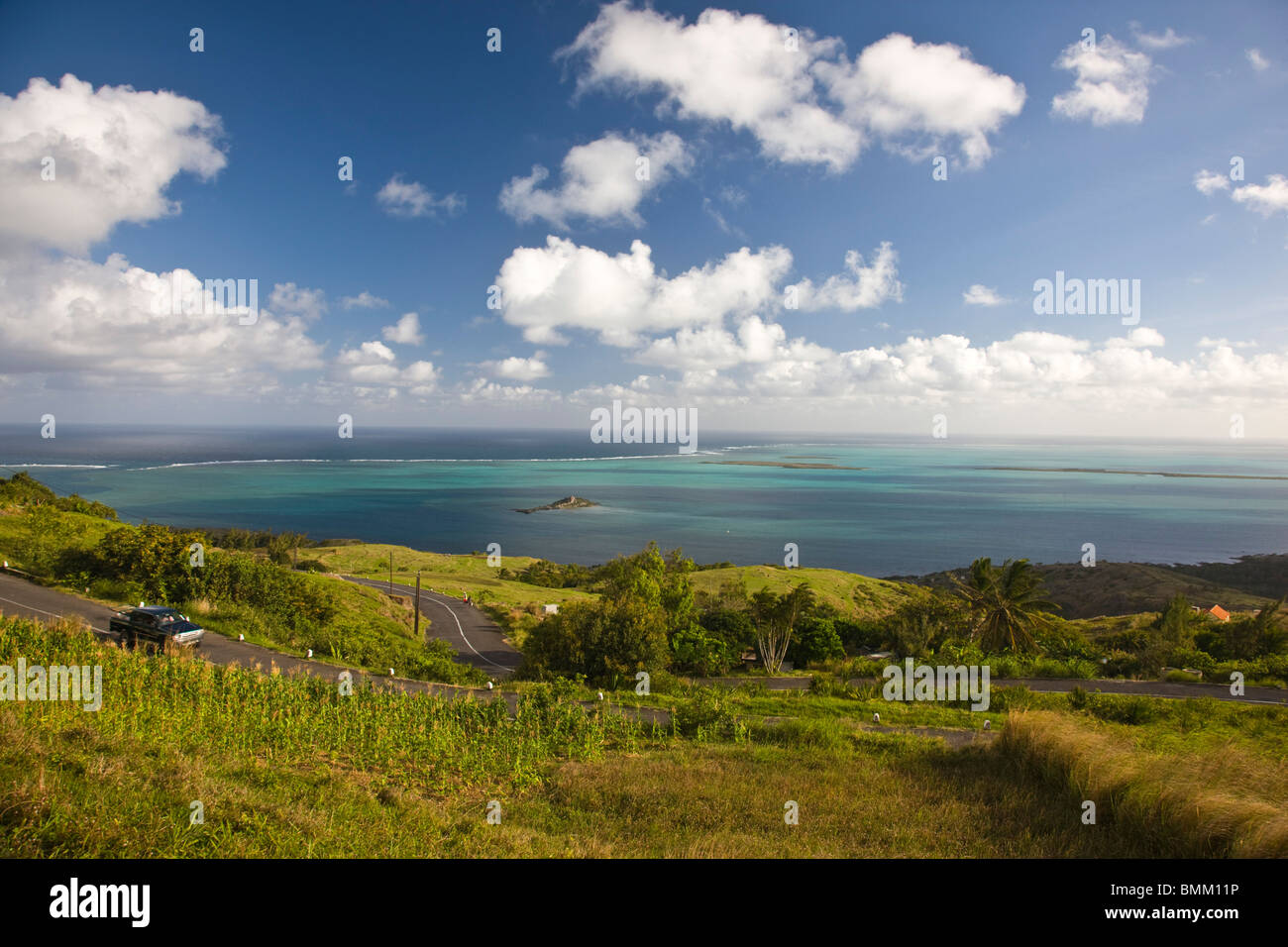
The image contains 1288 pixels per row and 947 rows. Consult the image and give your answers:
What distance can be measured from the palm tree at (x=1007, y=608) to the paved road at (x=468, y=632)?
24035 millimetres

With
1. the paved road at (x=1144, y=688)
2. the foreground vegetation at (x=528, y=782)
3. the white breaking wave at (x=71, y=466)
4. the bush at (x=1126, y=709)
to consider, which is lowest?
the paved road at (x=1144, y=688)

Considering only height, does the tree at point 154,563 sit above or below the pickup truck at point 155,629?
above

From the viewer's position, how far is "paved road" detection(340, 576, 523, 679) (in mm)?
29688

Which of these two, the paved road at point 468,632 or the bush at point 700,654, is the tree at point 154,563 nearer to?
the paved road at point 468,632

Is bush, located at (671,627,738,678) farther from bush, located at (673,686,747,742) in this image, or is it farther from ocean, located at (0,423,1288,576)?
ocean, located at (0,423,1288,576)

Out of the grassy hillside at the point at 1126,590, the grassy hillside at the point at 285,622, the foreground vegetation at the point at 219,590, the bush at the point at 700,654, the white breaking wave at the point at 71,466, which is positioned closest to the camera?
the grassy hillside at the point at 285,622

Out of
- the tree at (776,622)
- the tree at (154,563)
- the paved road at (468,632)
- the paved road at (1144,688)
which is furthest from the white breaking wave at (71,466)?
the paved road at (1144,688)

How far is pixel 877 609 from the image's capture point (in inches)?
2202

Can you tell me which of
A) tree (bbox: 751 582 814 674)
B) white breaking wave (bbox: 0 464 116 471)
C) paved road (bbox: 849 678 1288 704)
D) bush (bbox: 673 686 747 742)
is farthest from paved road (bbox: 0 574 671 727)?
white breaking wave (bbox: 0 464 116 471)

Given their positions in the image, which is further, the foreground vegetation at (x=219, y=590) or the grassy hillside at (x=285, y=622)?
the foreground vegetation at (x=219, y=590)

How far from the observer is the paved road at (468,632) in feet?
97.4
